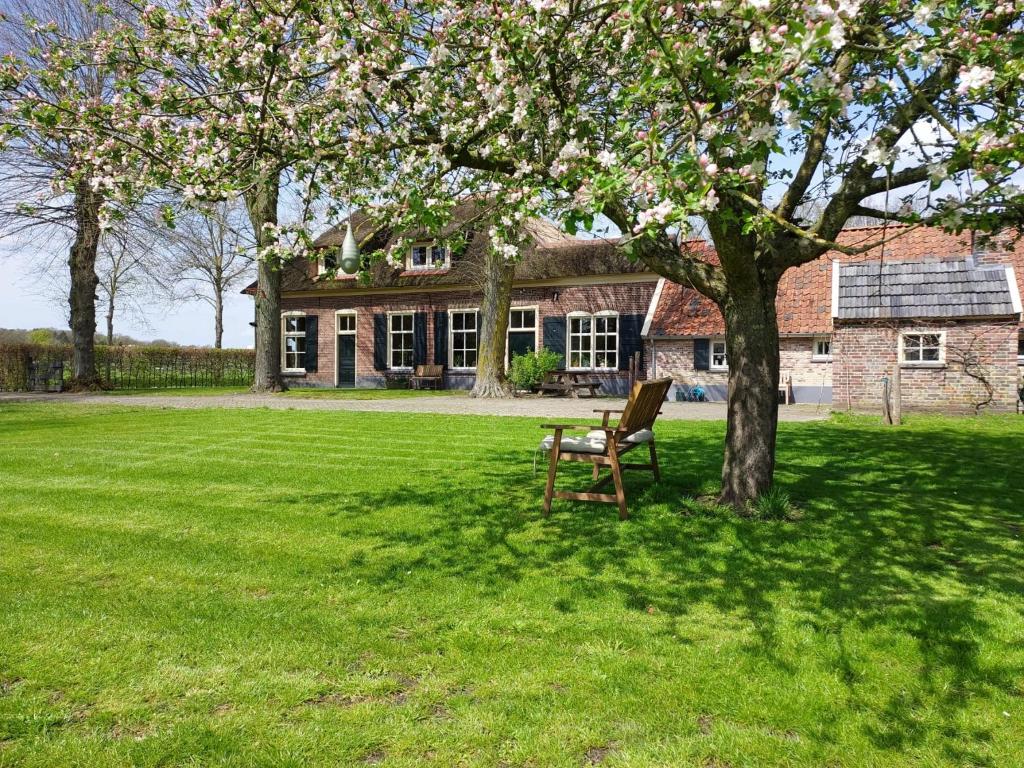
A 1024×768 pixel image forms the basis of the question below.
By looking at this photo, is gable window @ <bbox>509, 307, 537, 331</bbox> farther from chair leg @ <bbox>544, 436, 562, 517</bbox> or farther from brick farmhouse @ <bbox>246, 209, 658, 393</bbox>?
chair leg @ <bbox>544, 436, 562, 517</bbox>

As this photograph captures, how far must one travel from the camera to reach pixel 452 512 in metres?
5.86

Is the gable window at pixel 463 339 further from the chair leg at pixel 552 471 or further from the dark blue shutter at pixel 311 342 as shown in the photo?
the chair leg at pixel 552 471

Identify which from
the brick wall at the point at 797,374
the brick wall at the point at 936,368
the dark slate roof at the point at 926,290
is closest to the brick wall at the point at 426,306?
the brick wall at the point at 797,374

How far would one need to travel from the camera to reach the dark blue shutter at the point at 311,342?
2866cm

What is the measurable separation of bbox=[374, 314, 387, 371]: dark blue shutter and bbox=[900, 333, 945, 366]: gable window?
17.6 metres

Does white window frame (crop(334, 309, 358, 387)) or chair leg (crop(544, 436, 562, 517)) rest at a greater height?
white window frame (crop(334, 309, 358, 387))

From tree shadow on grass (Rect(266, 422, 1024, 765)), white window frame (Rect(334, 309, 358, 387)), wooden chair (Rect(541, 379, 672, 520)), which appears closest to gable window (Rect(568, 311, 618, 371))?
white window frame (Rect(334, 309, 358, 387))

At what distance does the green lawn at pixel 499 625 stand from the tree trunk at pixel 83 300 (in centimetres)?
1702

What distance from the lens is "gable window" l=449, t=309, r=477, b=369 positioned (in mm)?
25547

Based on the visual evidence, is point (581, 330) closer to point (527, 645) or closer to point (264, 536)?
point (264, 536)

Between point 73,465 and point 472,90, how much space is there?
6072 mm

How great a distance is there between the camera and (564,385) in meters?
21.8

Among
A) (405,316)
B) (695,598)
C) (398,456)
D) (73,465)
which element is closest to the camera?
(695,598)

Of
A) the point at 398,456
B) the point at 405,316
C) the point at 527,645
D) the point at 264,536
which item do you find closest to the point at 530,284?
the point at 405,316
